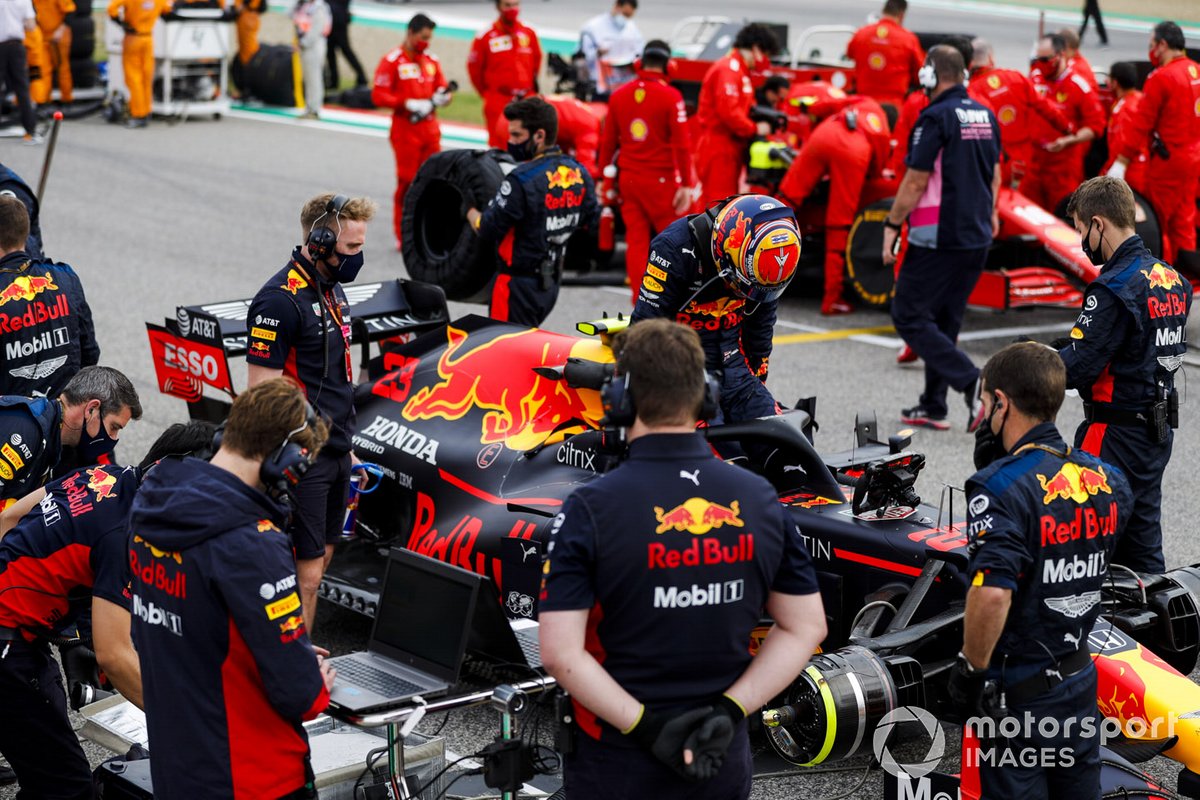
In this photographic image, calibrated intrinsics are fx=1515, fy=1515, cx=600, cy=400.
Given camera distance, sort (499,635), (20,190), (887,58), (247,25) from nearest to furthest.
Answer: (499,635)
(20,190)
(887,58)
(247,25)

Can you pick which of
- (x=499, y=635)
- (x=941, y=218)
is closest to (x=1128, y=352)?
(x=499, y=635)

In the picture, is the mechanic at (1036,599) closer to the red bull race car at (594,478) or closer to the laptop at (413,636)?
the red bull race car at (594,478)

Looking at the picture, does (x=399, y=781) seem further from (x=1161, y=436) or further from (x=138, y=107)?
(x=138, y=107)

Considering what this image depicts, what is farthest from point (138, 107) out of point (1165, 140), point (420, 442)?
point (420, 442)

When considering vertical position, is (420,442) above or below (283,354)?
below

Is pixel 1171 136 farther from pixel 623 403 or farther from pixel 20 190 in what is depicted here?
pixel 623 403

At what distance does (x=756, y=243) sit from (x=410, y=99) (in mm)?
8802

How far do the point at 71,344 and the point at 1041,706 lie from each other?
4.44 metres

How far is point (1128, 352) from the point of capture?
20.0 ft

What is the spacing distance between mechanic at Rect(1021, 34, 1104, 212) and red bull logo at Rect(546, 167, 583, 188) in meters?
5.85

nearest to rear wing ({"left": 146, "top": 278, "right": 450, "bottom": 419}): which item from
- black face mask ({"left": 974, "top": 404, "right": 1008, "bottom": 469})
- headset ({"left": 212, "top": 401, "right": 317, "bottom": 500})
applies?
black face mask ({"left": 974, "top": 404, "right": 1008, "bottom": 469})

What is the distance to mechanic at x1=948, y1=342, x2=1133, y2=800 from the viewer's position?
4113mm

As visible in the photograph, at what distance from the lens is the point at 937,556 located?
5047 mm

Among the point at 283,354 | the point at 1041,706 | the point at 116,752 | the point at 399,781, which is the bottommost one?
the point at 116,752
